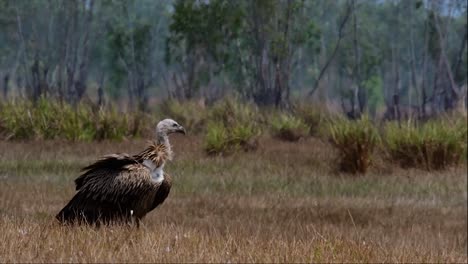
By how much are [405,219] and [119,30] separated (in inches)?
1764

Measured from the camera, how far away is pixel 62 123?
1869 cm

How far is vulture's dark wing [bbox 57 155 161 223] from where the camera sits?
7.11 meters

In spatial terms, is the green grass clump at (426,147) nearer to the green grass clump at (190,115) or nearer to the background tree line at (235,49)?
the green grass clump at (190,115)

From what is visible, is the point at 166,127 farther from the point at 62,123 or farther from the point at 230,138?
the point at 62,123

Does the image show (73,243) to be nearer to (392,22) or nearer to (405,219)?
(405,219)

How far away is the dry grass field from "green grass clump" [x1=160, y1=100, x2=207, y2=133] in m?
4.80

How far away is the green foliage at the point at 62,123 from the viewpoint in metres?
18.6

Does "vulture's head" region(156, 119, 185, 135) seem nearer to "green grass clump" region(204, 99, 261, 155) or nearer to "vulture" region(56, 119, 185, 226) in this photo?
"vulture" region(56, 119, 185, 226)

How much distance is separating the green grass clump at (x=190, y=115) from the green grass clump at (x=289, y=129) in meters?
2.46

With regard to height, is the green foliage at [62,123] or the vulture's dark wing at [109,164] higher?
the vulture's dark wing at [109,164]

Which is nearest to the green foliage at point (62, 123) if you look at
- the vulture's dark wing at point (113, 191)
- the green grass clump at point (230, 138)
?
the green grass clump at point (230, 138)

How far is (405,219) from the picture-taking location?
11.5 m

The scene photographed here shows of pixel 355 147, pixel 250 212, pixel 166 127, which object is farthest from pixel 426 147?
pixel 166 127

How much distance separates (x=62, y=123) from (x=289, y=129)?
648 cm
